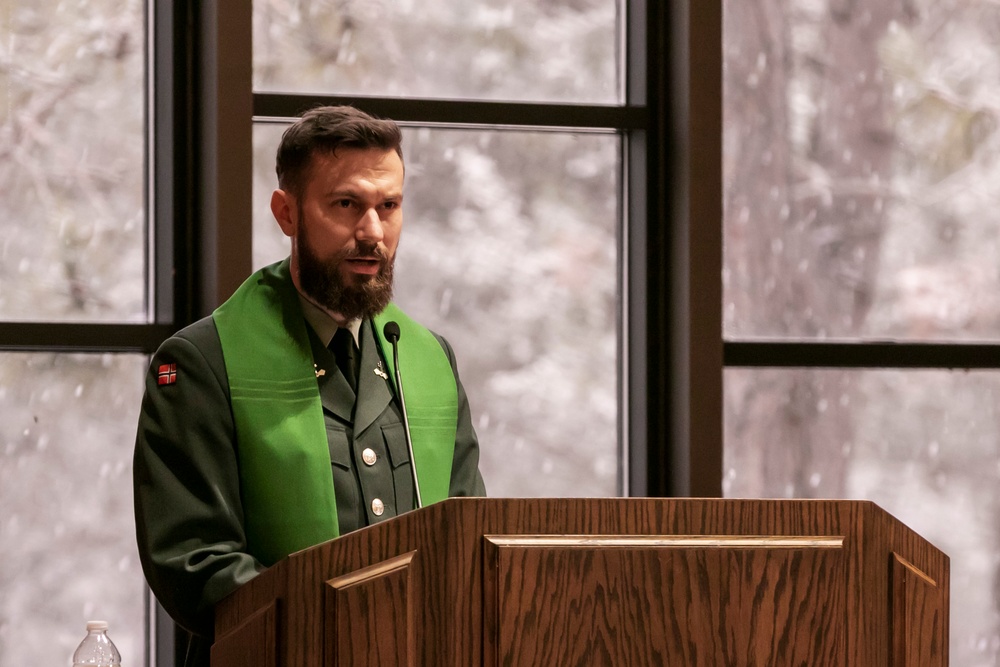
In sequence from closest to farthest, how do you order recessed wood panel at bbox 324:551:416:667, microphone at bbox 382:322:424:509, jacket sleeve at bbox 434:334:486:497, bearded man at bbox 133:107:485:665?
1. recessed wood panel at bbox 324:551:416:667
2. bearded man at bbox 133:107:485:665
3. microphone at bbox 382:322:424:509
4. jacket sleeve at bbox 434:334:486:497

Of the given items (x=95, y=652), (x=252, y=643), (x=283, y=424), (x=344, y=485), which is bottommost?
(x=95, y=652)

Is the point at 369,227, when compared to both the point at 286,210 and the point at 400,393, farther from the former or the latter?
the point at 400,393

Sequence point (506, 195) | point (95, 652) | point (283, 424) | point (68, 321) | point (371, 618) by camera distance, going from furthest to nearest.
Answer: point (506, 195) → point (68, 321) → point (95, 652) → point (283, 424) → point (371, 618)

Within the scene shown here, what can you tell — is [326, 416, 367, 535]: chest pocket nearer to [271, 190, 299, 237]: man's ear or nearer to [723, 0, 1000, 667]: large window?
[271, 190, 299, 237]: man's ear

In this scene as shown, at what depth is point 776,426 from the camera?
347 centimetres

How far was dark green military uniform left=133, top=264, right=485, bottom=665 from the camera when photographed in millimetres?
1812

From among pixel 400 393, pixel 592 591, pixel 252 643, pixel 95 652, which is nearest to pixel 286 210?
pixel 400 393

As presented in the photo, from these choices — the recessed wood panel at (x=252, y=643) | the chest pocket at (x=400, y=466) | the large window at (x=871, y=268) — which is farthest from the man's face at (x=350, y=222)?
the large window at (x=871, y=268)

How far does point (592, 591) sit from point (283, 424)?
769 mm

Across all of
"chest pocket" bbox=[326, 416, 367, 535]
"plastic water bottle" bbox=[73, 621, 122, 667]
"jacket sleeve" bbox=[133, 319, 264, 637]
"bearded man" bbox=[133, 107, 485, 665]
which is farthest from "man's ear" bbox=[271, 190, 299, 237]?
"plastic water bottle" bbox=[73, 621, 122, 667]

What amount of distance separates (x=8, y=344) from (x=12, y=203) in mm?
354

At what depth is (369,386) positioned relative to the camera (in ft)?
7.23

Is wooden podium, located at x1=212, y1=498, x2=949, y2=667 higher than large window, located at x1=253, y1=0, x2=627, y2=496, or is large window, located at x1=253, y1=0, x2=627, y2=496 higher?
large window, located at x1=253, y1=0, x2=627, y2=496

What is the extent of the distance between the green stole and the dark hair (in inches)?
8.3
